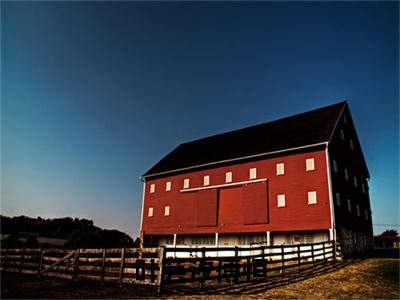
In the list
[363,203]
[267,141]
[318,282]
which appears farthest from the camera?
[363,203]

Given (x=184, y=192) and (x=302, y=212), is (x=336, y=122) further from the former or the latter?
(x=184, y=192)

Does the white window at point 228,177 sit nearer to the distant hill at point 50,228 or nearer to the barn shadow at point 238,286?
the barn shadow at point 238,286

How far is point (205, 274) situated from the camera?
11375 mm

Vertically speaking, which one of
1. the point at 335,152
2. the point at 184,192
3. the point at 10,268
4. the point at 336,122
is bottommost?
the point at 10,268

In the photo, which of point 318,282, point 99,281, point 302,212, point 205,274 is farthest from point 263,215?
point 99,281

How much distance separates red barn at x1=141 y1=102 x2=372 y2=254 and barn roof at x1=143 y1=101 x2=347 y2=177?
0.12m

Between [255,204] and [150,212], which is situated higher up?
[255,204]

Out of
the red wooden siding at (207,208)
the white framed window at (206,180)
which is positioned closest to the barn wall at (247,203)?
the red wooden siding at (207,208)

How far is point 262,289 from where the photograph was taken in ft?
35.8

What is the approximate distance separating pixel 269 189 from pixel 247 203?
2.19 m

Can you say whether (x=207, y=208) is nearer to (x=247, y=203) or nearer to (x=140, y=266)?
(x=247, y=203)

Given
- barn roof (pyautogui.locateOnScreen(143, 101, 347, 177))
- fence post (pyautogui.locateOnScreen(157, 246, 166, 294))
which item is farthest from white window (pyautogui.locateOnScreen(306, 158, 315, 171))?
fence post (pyautogui.locateOnScreen(157, 246, 166, 294))

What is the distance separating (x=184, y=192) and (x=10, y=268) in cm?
1675

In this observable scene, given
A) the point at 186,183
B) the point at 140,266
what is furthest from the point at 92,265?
the point at 186,183
